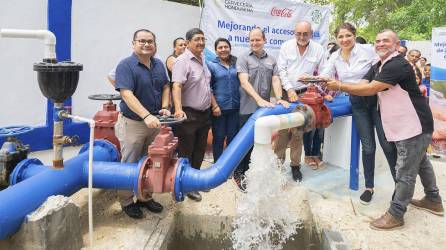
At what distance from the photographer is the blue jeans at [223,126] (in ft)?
12.4

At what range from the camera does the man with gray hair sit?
9.24 feet

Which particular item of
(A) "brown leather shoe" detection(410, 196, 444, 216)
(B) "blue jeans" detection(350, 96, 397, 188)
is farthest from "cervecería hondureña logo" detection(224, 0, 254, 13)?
(A) "brown leather shoe" detection(410, 196, 444, 216)

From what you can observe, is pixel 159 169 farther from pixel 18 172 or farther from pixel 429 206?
pixel 429 206

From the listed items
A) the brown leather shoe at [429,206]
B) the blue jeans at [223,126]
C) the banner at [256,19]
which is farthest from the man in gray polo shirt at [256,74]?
the brown leather shoe at [429,206]

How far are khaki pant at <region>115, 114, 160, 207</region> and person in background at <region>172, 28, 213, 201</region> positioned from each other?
37 cm

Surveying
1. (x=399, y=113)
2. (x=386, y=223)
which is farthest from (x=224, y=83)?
(x=386, y=223)

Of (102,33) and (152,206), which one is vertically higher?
(102,33)

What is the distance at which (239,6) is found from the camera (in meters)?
5.17

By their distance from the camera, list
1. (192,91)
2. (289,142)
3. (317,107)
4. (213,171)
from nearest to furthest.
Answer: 1. (213,171)
2. (317,107)
3. (192,91)
4. (289,142)

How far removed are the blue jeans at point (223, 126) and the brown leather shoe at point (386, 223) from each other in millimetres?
1544

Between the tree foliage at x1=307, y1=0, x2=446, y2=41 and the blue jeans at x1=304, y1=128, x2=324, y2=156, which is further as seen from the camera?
the tree foliage at x1=307, y1=0, x2=446, y2=41

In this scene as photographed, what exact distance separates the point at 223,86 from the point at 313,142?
5.20 feet

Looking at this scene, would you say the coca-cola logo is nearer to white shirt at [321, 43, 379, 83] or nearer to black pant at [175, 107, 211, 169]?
white shirt at [321, 43, 379, 83]

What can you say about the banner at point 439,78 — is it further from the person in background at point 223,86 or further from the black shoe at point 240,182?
the person in background at point 223,86
